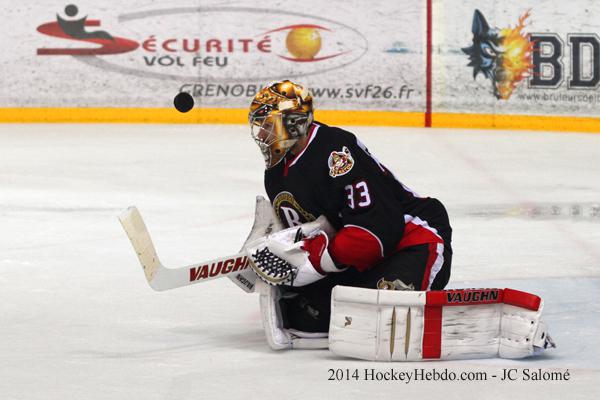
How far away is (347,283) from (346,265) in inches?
6.6

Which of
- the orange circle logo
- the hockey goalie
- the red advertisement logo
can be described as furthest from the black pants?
the red advertisement logo

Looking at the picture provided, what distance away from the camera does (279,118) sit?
335 centimetres

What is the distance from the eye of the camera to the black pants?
133 inches

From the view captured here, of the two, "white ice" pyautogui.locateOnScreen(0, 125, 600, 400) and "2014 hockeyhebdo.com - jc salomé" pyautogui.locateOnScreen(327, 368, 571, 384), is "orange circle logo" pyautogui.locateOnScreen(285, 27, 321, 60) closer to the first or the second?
"white ice" pyautogui.locateOnScreen(0, 125, 600, 400)

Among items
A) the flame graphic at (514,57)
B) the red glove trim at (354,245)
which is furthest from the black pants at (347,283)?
the flame graphic at (514,57)

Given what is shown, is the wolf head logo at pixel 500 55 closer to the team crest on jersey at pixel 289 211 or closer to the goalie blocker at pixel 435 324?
the team crest on jersey at pixel 289 211

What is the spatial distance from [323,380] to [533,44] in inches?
285

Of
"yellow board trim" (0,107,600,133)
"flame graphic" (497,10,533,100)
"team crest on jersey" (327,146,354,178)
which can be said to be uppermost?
"team crest on jersey" (327,146,354,178)

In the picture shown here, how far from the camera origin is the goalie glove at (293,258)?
10.8ft

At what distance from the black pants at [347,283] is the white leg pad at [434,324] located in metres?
0.18

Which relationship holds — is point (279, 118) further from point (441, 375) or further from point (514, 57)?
point (514, 57)

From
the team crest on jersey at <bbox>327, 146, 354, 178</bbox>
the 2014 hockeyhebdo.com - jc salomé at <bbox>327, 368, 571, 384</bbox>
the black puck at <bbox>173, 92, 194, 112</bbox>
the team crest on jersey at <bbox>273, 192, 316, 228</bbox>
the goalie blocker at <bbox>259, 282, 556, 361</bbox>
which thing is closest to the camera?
the 2014 hockeyhebdo.com - jc salomé at <bbox>327, 368, 571, 384</bbox>

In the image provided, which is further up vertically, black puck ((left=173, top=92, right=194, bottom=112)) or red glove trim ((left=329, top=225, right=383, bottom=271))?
red glove trim ((left=329, top=225, right=383, bottom=271))

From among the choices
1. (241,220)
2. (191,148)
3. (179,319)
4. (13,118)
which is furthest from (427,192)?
(13,118)
